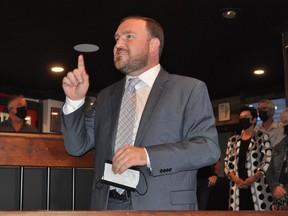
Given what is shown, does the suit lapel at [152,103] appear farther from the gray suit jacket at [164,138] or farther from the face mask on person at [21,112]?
the face mask on person at [21,112]

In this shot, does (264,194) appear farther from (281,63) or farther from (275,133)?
(281,63)

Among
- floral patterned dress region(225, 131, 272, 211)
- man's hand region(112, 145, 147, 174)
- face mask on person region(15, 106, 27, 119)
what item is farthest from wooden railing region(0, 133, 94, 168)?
face mask on person region(15, 106, 27, 119)

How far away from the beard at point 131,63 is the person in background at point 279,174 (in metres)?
2.16

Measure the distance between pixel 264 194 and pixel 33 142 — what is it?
2690 millimetres

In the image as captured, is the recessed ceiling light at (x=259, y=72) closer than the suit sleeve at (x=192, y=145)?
No

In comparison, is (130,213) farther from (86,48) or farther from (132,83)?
(86,48)

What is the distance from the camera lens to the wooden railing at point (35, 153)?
6.04 ft

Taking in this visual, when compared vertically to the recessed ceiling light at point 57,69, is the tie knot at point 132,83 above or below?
below

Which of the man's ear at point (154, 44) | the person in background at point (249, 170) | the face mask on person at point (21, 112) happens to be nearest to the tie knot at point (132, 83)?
the man's ear at point (154, 44)

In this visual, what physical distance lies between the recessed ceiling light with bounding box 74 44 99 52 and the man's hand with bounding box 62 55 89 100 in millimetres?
4349

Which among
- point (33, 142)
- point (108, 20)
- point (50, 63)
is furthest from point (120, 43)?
point (50, 63)

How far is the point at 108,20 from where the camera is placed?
5.27 metres

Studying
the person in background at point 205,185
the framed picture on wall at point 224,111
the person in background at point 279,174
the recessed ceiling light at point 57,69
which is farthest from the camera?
the framed picture on wall at point 224,111

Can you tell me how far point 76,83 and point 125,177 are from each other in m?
0.42
